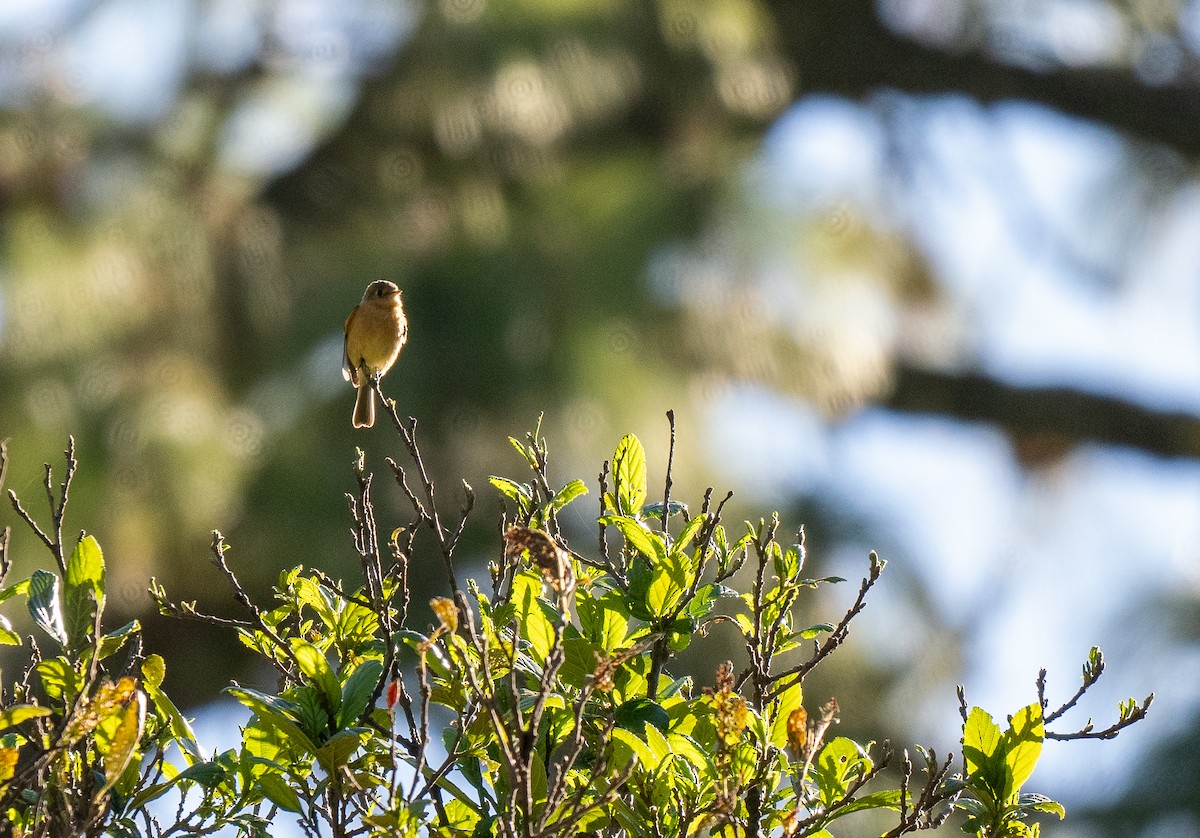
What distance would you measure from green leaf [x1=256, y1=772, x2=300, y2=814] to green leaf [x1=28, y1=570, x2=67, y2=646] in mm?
247

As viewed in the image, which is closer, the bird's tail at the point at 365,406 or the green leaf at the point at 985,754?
the green leaf at the point at 985,754

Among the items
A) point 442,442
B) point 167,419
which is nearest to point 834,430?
point 442,442

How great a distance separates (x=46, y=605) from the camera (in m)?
1.33

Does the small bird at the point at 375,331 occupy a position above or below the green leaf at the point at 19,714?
above

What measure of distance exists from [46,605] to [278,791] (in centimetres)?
29

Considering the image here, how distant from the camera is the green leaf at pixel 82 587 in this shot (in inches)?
53.7

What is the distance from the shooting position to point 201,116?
450cm

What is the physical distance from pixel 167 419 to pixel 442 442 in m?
0.84

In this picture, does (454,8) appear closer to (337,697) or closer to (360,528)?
(360,528)

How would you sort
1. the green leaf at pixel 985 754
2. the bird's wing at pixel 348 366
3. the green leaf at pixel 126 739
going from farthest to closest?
the bird's wing at pixel 348 366 → the green leaf at pixel 985 754 → the green leaf at pixel 126 739

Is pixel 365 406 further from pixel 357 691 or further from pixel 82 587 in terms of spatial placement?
pixel 357 691

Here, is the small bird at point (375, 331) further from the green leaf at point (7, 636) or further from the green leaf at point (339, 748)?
the green leaf at point (339, 748)

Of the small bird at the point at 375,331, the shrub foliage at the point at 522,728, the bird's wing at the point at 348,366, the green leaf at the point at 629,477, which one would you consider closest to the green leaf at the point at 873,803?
the shrub foliage at the point at 522,728

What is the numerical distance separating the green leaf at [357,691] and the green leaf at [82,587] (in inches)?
11.0
